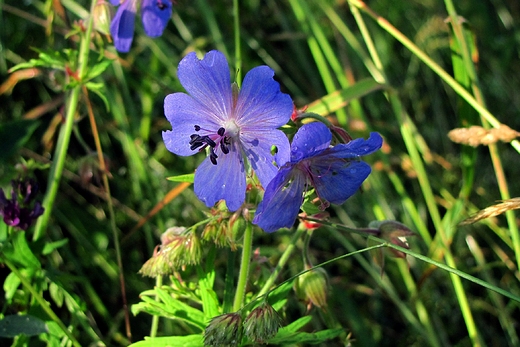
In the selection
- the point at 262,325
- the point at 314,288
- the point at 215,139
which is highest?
the point at 215,139

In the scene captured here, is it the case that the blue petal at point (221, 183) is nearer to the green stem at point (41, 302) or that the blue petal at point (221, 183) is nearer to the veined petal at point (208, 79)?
the veined petal at point (208, 79)

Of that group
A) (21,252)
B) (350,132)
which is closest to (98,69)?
(21,252)

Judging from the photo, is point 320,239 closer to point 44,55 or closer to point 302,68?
point 302,68

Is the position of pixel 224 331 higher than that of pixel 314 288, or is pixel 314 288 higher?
pixel 224 331

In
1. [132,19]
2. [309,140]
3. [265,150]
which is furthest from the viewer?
[132,19]

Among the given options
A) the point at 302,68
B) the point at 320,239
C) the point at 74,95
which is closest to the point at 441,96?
the point at 302,68

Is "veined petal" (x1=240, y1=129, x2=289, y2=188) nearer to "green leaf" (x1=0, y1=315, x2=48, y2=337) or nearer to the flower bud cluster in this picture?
the flower bud cluster

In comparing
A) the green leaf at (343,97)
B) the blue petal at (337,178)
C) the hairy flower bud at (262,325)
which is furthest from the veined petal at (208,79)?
the green leaf at (343,97)

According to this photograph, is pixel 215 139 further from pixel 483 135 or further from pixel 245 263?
pixel 483 135
